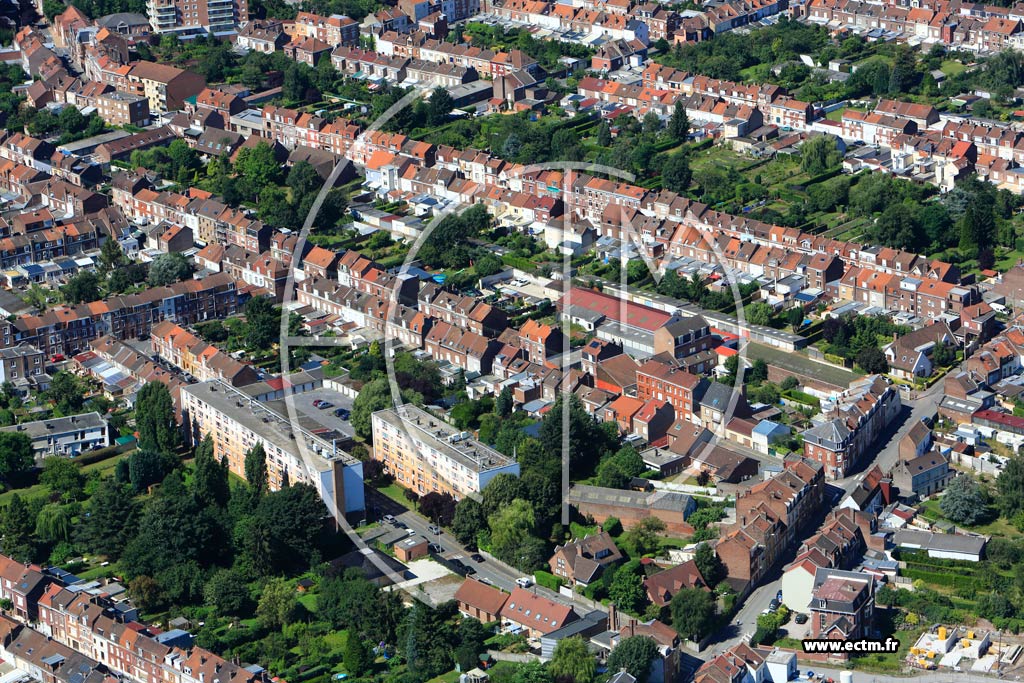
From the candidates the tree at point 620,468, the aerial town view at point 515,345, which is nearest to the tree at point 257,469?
the aerial town view at point 515,345

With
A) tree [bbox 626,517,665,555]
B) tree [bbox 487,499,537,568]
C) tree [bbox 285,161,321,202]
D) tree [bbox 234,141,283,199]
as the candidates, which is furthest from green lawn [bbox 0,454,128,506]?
tree [bbox 234,141,283,199]

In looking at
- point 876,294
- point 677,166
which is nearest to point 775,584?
point 876,294

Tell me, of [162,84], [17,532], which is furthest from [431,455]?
[162,84]

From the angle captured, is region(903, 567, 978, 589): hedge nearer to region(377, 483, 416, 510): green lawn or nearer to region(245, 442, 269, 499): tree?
region(377, 483, 416, 510): green lawn

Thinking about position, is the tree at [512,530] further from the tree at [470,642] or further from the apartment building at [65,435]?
the apartment building at [65,435]

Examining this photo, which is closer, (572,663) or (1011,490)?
(572,663)

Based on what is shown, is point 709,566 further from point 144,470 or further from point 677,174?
point 677,174
